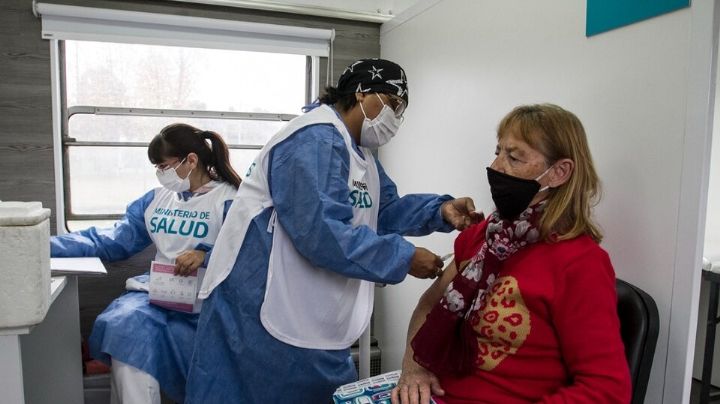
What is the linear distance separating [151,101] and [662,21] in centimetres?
251

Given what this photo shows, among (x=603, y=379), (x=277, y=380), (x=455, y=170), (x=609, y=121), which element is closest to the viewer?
(x=603, y=379)

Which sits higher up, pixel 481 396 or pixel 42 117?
pixel 42 117

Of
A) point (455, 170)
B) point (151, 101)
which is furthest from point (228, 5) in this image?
point (455, 170)

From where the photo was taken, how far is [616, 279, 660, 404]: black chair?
1.14 m

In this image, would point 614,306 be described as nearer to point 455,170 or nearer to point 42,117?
point 455,170

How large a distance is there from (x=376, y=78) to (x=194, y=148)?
1116 mm

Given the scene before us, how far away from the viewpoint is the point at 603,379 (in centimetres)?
102

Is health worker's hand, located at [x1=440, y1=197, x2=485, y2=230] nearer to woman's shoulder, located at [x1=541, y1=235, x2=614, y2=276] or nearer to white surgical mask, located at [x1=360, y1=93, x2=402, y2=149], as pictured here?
white surgical mask, located at [x1=360, y1=93, x2=402, y2=149]

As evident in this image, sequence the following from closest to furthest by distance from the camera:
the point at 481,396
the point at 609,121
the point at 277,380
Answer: the point at 481,396, the point at 609,121, the point at 277,380

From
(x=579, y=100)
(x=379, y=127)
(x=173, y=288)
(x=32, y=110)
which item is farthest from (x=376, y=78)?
(x=32, y=110)

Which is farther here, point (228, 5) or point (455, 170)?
point (228, 5)

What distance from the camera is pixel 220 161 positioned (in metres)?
2.44

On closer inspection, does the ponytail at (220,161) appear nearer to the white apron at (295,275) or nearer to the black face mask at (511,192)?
the white apron at (295,275)

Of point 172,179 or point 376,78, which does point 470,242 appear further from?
point 172,179
